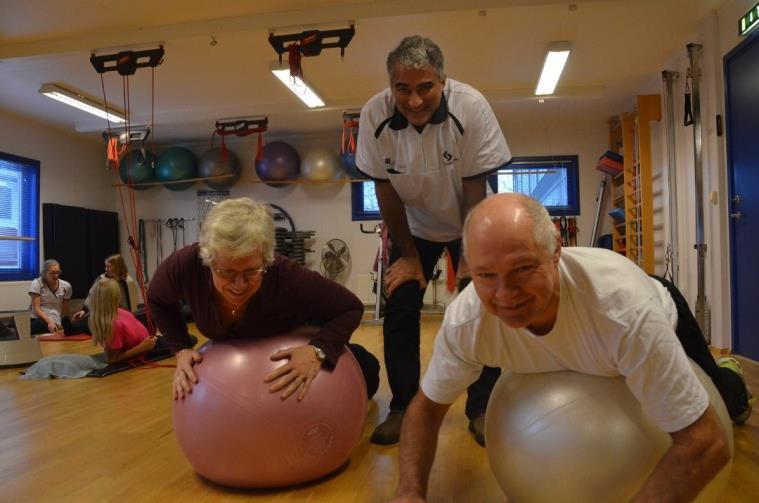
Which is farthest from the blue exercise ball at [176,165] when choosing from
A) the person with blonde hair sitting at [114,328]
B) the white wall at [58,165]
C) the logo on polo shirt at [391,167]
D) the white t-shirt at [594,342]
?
the white t-shirt at [594,342]

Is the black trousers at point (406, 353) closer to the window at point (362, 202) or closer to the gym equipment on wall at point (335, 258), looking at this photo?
the gym equipment on wall at point (335, 258)

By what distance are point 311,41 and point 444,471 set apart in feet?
11.6

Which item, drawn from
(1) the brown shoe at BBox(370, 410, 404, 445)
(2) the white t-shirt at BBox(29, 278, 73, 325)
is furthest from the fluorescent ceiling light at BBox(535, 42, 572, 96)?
(2) the white t-shirt at BBox(29, 278, 73, 325)

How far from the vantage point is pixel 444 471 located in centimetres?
171

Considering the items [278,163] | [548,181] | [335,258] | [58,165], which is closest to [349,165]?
[278,163]

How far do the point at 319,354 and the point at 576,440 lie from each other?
0.76 metres

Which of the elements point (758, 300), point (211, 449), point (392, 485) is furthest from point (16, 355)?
point (758, 300)

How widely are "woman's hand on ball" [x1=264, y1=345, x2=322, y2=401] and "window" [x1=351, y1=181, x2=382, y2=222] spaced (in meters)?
6.40

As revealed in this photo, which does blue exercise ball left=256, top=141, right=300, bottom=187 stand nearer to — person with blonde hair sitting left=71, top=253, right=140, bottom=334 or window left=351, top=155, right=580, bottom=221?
window left=351, top=155, right=580, bottom=221

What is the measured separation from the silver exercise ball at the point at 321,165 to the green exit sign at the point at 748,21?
486 cm

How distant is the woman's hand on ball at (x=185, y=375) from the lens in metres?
1.57

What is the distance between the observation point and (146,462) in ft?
6.23

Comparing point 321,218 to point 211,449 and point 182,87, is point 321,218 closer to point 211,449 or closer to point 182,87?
point 182,87

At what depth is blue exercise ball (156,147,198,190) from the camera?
7.75 meters
